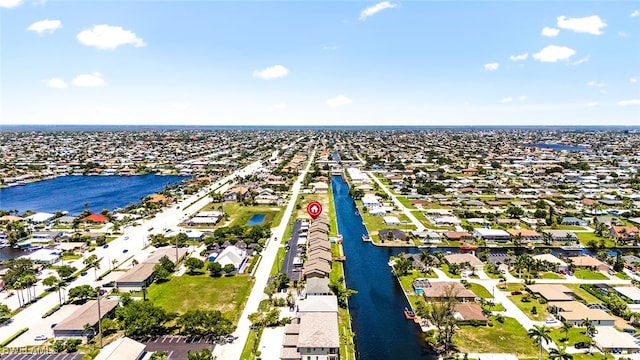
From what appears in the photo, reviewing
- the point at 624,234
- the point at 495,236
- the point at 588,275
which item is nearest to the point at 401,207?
the point at 495,236

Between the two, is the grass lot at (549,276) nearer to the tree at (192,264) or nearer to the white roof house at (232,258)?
the white roof house at (232,258)

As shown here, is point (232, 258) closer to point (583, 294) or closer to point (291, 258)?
point (291, 258)

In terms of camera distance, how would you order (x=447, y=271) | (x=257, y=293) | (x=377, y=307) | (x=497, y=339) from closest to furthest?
1. (x=497, y=339)
2. (x=377, y=307)
3. (x=257, y=293)
4. (x=447, y=271)

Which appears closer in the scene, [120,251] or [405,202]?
[120,251]

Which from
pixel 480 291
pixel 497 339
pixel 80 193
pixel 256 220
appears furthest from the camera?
pixel 80 193

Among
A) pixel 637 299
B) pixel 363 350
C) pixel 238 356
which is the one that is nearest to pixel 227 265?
pixel 238 356

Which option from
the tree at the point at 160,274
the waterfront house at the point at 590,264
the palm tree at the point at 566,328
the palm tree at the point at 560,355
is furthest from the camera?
the waterfront house at the point at 590,264

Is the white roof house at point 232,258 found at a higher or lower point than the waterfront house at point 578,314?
higher

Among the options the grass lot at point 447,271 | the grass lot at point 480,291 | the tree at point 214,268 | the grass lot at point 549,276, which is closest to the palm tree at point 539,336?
the grass lot at point 480,291

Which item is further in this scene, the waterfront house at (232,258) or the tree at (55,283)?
the waterfront house at (232,258)
